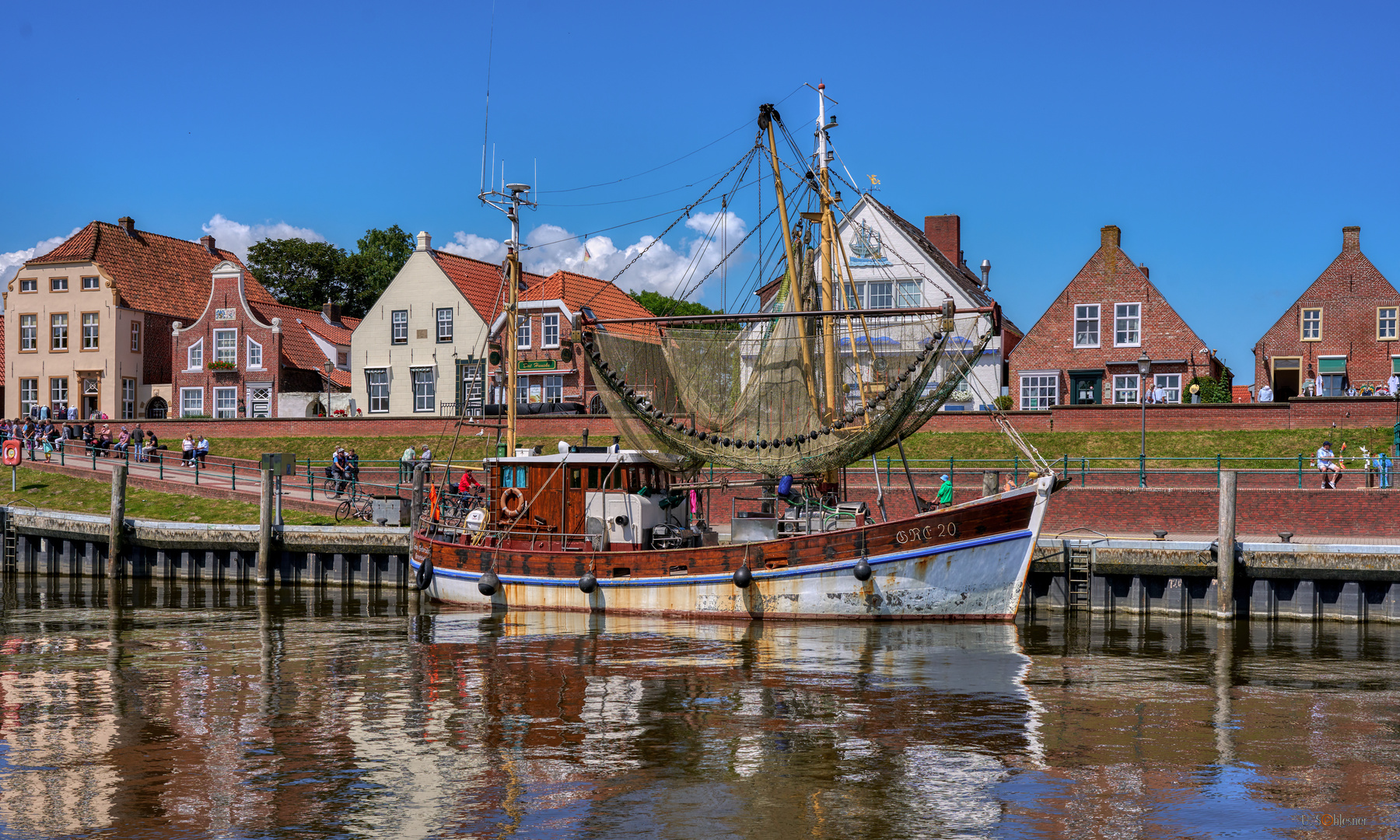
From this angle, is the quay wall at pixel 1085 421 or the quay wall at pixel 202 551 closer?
the quay wall at pixel 202 551

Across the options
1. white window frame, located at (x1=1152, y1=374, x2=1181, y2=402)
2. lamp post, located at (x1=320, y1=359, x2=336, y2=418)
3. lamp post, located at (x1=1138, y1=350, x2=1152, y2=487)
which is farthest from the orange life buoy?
lamp post, located at (x1=320, y1=359, x2=336, y2=418)

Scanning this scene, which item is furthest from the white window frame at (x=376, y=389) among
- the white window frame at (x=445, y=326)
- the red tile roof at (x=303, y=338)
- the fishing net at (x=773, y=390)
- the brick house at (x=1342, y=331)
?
the brick house at (x=1342, y=331)

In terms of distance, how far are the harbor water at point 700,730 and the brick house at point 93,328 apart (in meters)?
42.4

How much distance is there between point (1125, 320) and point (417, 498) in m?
32.2

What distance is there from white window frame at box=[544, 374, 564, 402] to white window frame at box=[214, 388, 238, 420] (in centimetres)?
1575

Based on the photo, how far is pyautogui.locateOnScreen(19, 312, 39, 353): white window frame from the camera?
6481 centimetres

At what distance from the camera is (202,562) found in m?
33.5

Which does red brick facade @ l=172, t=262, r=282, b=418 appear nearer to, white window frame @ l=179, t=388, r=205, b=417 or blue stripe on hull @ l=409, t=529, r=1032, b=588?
white window frame @ l=179, t=388, r=205, b=417

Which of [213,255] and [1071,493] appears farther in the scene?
[213,255]

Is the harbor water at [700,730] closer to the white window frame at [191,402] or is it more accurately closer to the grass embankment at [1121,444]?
the grass embankment at [1121,444]

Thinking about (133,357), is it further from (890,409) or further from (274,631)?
(890,409)

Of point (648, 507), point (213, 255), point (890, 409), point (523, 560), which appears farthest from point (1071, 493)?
point (213, 255)

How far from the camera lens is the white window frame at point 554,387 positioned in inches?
2253

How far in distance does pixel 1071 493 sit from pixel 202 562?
22.5 metres
